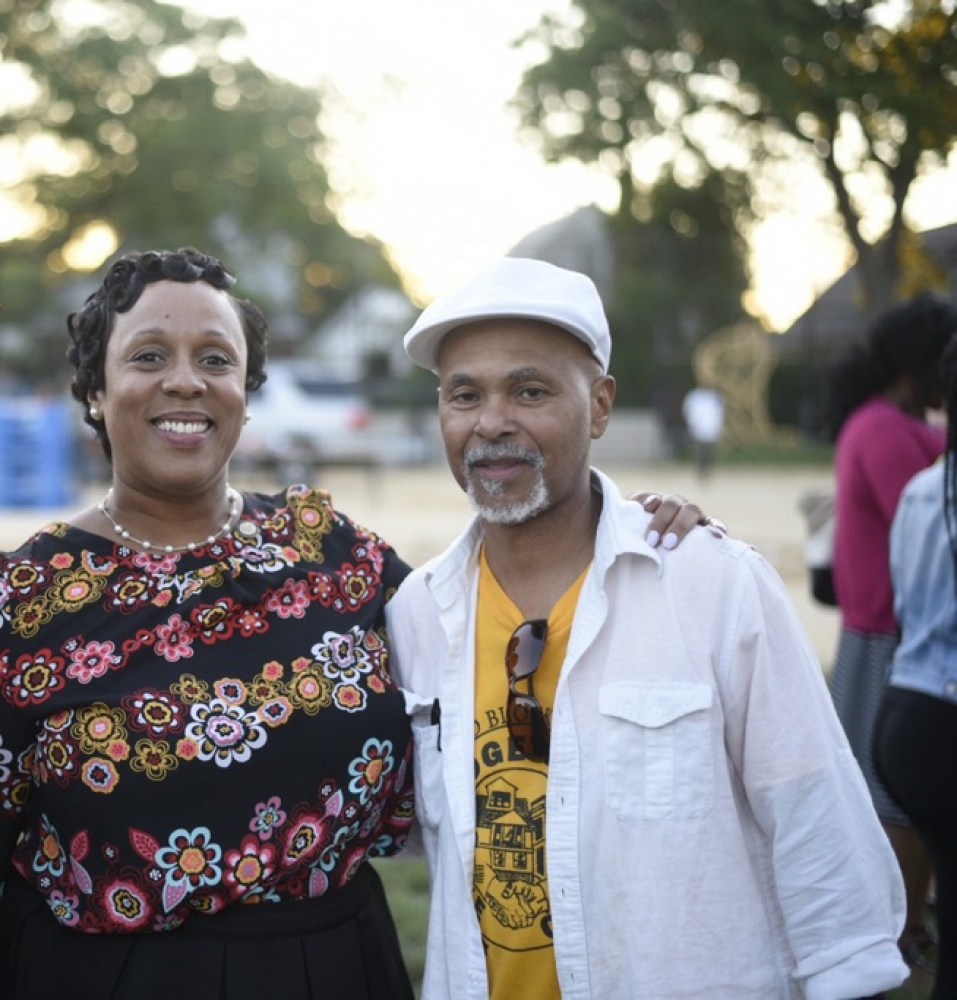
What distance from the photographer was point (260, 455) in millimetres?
24188

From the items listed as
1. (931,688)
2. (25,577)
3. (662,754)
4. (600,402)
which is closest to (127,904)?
(25,577)

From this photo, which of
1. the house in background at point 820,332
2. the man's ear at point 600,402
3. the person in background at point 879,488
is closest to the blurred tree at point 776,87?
the person in background at point 879,488

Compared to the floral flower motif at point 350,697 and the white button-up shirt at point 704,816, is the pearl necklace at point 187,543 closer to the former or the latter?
the floral flower motif at point 350,697

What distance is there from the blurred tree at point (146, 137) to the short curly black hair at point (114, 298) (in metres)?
26.1

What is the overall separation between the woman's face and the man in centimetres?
48

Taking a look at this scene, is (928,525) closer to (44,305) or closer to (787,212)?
(787,212)

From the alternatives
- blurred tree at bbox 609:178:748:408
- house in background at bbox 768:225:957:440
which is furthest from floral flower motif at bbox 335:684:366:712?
blurred tree at bbox 609:178:748:408

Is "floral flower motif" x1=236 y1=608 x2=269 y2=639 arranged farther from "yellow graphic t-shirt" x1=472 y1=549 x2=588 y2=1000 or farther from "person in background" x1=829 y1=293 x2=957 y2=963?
"person in background" x1=829 y1=293 x2=957 y2=963

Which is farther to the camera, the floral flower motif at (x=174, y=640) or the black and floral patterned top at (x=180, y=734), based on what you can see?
the floral flower motif at (x=174, y=640)

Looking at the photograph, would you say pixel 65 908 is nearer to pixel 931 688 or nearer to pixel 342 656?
pixel 342 656

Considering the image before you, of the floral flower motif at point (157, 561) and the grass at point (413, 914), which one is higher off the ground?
the floral flower motif at point (157, 561)

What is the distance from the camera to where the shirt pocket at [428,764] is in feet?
8.29

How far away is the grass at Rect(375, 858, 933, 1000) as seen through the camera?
13.6ft

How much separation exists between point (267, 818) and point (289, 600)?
467 millimetres
